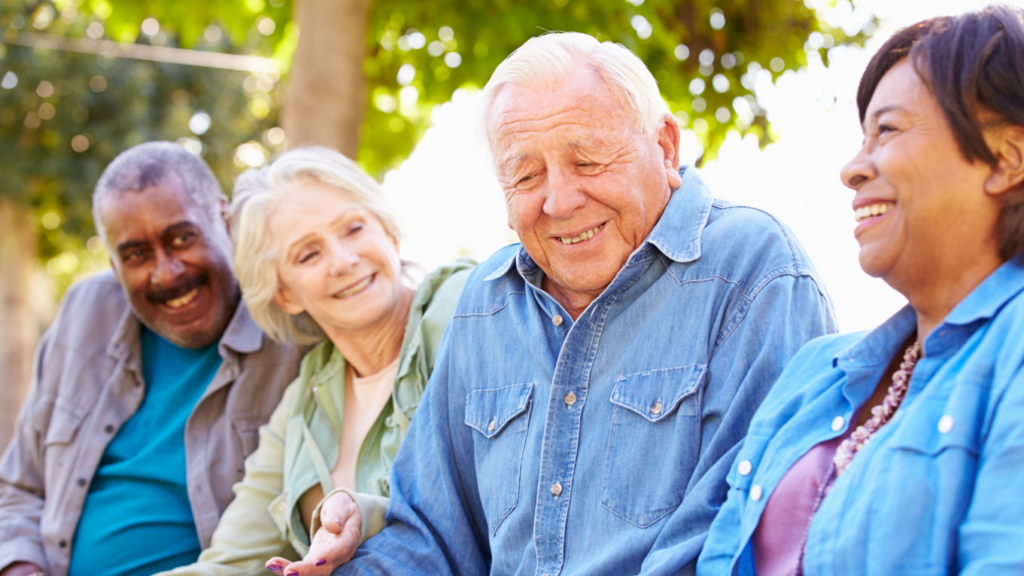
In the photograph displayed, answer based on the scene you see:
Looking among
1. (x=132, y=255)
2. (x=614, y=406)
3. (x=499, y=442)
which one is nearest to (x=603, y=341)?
(x=614, y=406)

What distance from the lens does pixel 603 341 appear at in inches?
80.4

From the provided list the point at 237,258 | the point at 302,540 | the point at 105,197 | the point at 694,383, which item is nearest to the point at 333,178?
the point at 237,258

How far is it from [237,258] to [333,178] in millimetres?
455

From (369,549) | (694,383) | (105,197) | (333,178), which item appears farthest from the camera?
(105,197)

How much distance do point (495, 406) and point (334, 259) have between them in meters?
0.95

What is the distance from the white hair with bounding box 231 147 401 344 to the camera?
9.96ft

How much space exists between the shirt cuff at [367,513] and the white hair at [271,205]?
1002mm

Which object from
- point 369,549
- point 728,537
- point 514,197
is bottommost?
point 369,549

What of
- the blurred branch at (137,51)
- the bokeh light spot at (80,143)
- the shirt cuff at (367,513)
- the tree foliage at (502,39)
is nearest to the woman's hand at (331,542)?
the shirt cuff at (367,513)

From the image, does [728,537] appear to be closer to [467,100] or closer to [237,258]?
[237,258]

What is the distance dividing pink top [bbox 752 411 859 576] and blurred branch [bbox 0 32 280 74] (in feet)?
25.7

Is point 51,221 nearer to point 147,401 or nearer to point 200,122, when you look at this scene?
point 200,122

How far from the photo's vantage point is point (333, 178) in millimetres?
3037

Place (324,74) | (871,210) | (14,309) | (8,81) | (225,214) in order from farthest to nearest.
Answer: (14,309)
(8,81)
(324,74)
(225,214)
(871,210)
